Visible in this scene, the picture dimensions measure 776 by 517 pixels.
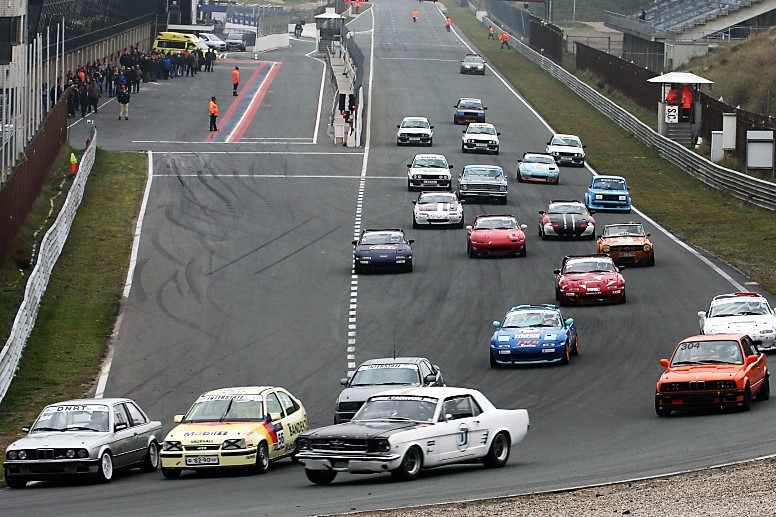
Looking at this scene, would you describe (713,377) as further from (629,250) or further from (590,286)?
(629,250)

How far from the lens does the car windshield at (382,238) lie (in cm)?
3947

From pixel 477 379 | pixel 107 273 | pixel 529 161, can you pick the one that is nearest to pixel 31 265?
pixel 107 273

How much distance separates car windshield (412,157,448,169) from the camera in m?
53.3

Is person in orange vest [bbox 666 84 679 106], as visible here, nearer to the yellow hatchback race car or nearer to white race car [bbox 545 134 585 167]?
white race car [bbox 545 134 585 167]

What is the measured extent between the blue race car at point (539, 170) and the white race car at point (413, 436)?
35883 mm

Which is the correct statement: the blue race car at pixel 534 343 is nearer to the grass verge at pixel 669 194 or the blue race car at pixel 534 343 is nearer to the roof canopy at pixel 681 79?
the grass verge at pixel 669 194

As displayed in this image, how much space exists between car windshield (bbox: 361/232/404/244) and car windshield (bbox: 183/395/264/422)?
737 inches

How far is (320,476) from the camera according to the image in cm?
1805

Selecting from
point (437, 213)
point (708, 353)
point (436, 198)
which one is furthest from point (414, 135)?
point (708, 353)

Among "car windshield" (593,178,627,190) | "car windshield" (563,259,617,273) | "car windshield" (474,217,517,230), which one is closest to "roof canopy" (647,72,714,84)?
"car windshield" (593,178,627,190)

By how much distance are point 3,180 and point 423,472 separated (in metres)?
23.4

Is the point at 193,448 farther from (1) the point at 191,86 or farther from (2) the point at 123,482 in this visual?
(1) the point at 191,86

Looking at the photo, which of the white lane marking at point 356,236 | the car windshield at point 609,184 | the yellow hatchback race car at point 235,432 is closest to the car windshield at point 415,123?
the white lane marking at point 356,236

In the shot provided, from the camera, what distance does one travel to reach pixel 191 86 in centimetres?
8269
